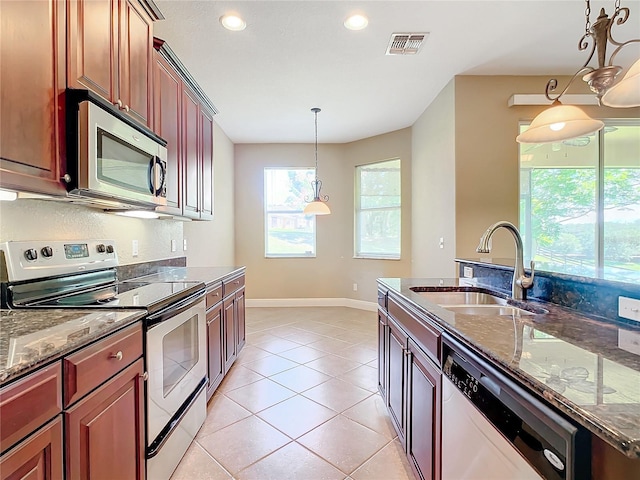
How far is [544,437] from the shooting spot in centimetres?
73

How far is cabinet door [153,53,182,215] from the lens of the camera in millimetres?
2213

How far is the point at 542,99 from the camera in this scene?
126 inches

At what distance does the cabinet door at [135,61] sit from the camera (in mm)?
1748

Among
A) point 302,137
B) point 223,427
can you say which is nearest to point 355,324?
point 223,427

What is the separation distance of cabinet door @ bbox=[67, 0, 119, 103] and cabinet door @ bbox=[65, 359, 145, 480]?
1250mm

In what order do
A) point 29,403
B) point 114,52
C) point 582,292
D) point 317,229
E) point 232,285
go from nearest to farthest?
1. point 29,403
2. point 582,292
3. point 114,52
4. point 232,285
5. point 317,229

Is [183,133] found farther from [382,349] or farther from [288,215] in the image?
Result: [288,215]

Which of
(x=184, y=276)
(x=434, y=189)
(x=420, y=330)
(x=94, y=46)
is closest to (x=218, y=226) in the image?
(x=184, y=276)

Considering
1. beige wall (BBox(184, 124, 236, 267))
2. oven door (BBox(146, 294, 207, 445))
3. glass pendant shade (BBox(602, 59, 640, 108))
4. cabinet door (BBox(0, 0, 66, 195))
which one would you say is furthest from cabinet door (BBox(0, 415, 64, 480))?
beige wall (BBox(184, 124, 236, 267))

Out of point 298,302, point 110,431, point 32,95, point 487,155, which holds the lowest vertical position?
point 298,302

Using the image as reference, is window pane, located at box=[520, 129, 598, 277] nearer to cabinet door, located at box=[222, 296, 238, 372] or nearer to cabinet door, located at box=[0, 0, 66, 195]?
cabinet door, located at box=[222, 296, 238, 372]

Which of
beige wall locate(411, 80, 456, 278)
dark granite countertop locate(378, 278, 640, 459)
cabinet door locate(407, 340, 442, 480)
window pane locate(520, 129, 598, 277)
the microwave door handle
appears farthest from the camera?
beige wall locate(411, 80, 456, 278)

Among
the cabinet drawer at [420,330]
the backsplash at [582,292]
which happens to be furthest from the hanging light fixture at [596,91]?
the cabinet drawer at [420,330]

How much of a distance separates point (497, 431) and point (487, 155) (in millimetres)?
3008
